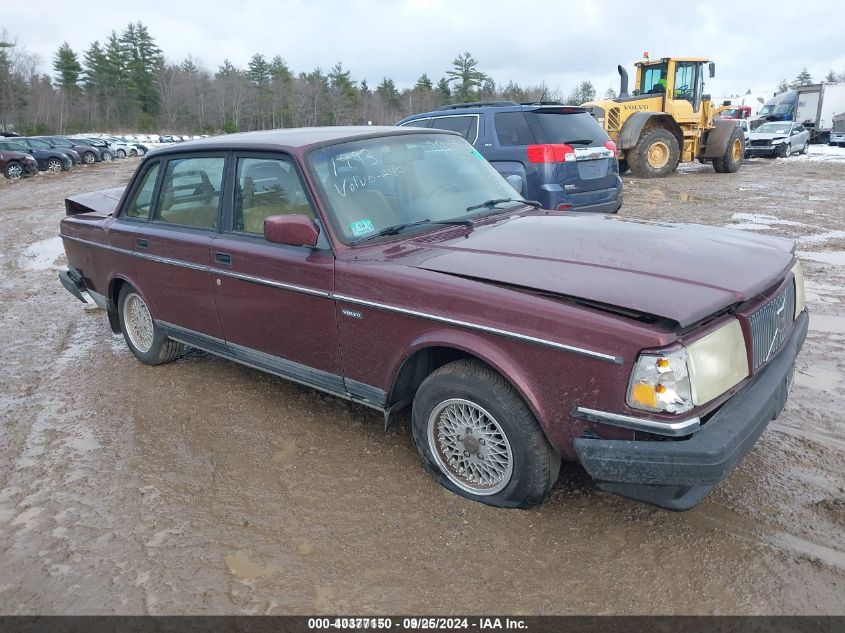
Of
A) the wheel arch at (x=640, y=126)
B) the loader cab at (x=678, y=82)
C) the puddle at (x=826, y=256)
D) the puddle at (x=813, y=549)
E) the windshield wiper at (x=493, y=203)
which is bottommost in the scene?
the puddle at (x=813, y=549)

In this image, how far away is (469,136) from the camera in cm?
895

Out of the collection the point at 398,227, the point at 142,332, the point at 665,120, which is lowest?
the point at 142,332

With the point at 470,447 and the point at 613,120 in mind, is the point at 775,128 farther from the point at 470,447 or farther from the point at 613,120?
the point at 470,447

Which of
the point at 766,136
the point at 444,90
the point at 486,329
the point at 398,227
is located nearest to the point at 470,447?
the point at 486,329

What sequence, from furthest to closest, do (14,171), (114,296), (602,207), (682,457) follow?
(14,171) → (602,207) → (114,296) → (682,457)

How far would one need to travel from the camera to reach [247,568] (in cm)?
273

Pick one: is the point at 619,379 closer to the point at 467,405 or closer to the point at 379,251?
the point at 467,405

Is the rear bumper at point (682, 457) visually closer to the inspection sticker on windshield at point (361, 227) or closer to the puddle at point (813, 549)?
the puddle at point (813, 549)

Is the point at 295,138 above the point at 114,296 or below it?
above

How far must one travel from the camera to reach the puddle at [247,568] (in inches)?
106

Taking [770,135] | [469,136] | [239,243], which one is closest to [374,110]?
[770,135]

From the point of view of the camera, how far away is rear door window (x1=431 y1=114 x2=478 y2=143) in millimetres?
8906

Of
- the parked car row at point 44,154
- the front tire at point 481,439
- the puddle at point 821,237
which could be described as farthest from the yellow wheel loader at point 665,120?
the parked car row at point 44,154

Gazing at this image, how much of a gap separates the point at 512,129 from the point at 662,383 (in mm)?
6618
